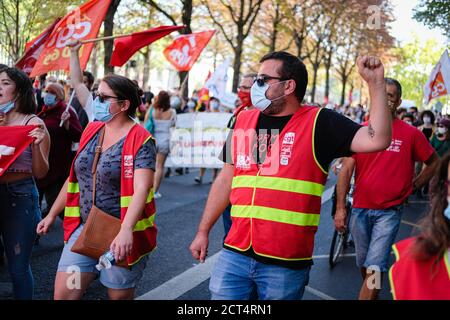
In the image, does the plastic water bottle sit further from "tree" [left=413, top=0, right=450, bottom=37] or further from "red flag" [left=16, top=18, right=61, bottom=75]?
"tree" [left=413, top=0, right=450, bottom=37]

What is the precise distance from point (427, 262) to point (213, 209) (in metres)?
1.64

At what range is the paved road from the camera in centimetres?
498

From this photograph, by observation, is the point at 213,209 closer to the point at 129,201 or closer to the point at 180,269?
the point at 129,201

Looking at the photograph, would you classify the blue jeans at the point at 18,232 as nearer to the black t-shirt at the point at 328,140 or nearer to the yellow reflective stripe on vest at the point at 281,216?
the black t-shirt at the point at 328,140

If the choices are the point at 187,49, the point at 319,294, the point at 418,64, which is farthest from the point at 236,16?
the point at 418,64

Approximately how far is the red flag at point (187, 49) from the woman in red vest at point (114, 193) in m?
8.48

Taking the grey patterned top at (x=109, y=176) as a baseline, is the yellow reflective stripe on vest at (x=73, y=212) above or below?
below

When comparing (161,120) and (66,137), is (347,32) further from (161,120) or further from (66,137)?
(66,137)

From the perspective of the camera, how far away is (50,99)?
6562 millimetres

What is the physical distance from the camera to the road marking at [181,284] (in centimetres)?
486

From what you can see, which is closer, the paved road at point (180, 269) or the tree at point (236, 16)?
the paved road at point (180, 269)

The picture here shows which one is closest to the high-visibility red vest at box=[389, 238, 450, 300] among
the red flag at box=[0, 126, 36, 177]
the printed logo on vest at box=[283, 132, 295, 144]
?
the printed logo on vest at box=[283, 132, 295, 144]

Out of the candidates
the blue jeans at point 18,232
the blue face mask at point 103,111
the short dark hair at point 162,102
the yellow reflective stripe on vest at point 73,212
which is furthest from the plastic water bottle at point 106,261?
the short dark hair at point 162,102

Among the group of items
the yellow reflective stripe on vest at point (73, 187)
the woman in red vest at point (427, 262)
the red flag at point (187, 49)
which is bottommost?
the yellow reflective stripe on vest at point (73, 187)
